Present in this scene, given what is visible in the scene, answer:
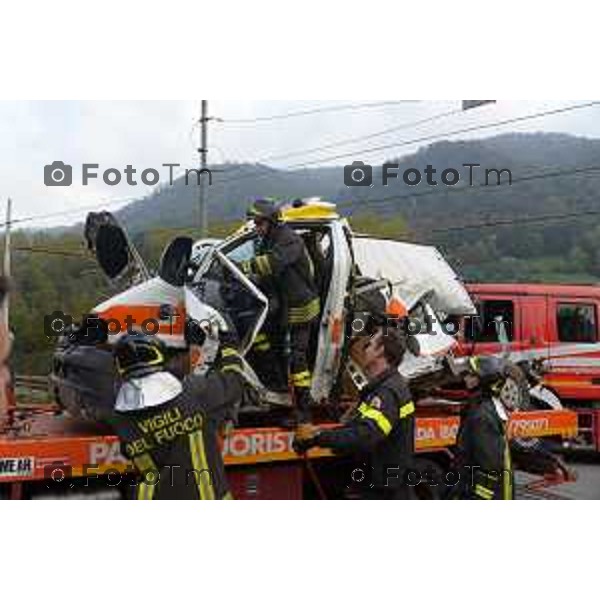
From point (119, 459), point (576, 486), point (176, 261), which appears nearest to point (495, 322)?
point (576, 486)

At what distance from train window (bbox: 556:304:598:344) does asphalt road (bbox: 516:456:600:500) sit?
59.9 inches

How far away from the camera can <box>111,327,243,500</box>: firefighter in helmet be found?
10.9ft

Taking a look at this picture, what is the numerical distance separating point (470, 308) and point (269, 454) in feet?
8.57

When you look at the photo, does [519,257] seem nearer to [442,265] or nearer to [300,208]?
[442,265]

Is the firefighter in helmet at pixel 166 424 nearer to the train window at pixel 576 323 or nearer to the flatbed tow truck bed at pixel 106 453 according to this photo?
the flatbed tow truck bed at pixel 106 453

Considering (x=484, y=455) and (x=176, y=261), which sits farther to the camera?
(x=176, y=261)

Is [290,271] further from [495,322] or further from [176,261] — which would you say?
[495,322]

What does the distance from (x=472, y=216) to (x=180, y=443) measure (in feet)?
54.6

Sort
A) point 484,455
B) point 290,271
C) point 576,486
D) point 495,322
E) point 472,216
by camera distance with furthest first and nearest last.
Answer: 1. point 472,216
2. point 495,322
3. point 576,486
4. point 290,271
5. point 484,455

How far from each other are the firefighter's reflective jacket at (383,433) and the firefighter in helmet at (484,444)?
0.34 m

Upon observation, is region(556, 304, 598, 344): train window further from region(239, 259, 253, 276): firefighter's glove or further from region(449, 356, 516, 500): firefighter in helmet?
region(449, 356, 516, 500): firefighter in helmet

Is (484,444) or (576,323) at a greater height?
(576,323)

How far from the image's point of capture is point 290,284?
5.31 metres

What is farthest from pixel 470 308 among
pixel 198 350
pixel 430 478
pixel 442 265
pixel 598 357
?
pixel 598 357
